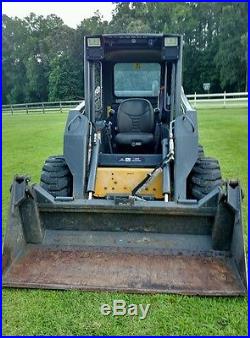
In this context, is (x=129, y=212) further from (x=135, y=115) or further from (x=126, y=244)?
(x=135, y=115)

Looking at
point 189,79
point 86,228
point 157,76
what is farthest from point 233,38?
point 86,228

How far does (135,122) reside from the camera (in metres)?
5.62

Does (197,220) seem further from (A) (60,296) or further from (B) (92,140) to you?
(B) (92,140)

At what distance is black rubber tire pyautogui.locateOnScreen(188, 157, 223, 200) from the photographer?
4.69 metres

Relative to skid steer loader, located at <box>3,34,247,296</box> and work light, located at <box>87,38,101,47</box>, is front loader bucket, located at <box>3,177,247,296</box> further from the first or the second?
work light, located at <box>87,38,101,47</box>

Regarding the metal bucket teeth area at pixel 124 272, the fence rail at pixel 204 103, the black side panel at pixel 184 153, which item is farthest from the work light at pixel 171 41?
the fence rail at pixel 204 103

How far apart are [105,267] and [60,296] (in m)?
0.47

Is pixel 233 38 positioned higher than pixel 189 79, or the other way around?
pixel 233 38

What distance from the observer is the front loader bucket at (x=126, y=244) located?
3.63 meters

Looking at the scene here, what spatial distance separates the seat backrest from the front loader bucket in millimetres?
1764

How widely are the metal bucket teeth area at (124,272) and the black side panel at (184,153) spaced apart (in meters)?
0.93

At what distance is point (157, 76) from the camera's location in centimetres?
593

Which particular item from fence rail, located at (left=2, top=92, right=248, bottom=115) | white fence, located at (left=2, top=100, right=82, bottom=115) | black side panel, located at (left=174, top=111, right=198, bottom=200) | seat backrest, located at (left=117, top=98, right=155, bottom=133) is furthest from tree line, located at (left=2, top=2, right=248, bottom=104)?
black side panel, located at (left=174, top=111, right=198, bottom=200)

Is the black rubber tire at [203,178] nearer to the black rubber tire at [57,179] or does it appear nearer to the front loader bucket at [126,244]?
the front loader bucket at [126,244]
